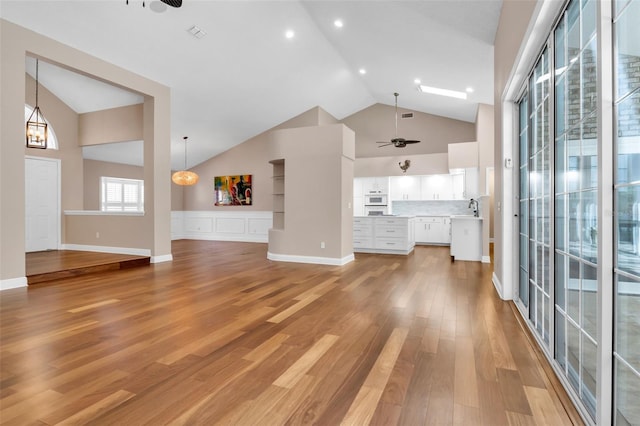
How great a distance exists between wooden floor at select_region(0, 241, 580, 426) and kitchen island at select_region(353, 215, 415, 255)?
3.18 metres

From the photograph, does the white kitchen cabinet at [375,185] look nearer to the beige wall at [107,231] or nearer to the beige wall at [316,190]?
the beige wall at [316,190]

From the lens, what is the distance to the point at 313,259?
6254mm

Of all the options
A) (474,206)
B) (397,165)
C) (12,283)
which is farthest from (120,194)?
(474,206)

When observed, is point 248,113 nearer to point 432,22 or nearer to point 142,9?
point 142,9

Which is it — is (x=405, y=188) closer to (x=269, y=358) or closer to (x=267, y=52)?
(x=267, y=52)

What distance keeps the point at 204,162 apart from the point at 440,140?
7.56m

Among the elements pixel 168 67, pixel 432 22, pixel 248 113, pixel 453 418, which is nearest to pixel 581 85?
pixel 453 418

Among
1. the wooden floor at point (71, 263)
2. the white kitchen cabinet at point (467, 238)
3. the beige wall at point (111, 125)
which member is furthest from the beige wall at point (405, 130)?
the wooden floor at point (71, 263)

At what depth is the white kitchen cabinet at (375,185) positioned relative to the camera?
9.82 metres

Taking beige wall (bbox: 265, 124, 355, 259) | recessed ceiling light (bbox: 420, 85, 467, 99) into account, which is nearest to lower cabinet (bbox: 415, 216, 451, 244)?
recessed ceiling light (bbox: 420, 85, 467, 99)

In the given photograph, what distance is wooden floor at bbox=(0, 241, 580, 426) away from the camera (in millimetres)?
1660

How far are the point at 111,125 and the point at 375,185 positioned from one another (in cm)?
694

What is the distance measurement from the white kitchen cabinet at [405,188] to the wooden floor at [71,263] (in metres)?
6.81

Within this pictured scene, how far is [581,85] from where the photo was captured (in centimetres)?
175
